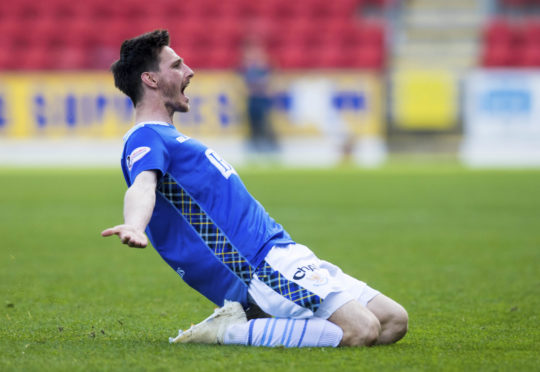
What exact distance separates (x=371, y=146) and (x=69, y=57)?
22.1ft

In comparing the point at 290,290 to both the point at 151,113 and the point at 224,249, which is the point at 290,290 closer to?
the point at 224,249

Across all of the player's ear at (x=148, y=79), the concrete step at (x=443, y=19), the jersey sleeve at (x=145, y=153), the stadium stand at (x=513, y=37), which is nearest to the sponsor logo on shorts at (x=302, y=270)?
the jersey sleeve at (x=145, y=153)

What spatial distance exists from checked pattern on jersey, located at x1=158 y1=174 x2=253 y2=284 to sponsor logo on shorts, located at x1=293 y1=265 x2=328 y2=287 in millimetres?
192

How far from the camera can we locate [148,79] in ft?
11.0

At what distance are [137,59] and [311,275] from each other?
1.06m

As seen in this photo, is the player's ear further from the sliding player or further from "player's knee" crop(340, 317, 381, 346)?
"player's knee" crop(340, 317, 381, 346)

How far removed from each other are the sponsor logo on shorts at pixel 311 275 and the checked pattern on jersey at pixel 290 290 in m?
0.04

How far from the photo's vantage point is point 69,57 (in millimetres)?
18094

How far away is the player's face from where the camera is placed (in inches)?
132

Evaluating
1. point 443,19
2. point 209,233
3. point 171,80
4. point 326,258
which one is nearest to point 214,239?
point 209,233

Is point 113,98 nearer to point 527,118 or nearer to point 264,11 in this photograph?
point 264,11

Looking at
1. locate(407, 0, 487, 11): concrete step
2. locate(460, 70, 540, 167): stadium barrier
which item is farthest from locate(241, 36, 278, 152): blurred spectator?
locate(407, 0, 487, 11): concrete step

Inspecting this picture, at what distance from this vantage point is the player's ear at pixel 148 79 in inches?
131

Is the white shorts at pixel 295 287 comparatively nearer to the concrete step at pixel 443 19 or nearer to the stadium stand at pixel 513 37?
the stadium stand at pixel 513 37
